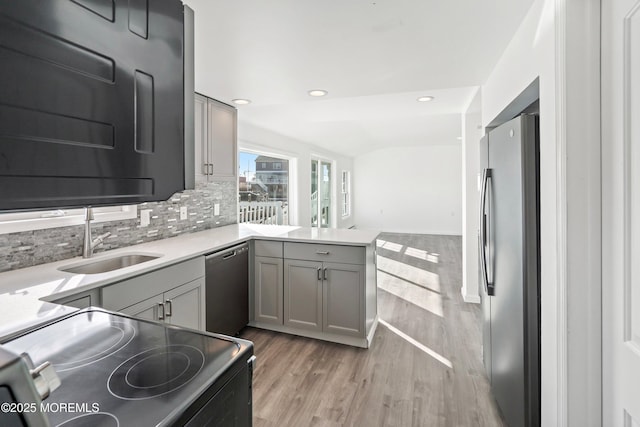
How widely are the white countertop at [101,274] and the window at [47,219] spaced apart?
22 centimetres

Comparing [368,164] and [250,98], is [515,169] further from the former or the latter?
[368,164]

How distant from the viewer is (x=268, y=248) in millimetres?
2887

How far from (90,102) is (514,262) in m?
1.72

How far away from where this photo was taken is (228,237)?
2.84 metres

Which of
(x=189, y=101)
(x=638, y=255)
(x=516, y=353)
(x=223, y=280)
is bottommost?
(x=516, y=353)

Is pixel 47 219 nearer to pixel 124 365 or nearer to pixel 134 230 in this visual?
pixel 134 230

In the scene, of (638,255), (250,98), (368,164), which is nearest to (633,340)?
(638,255)

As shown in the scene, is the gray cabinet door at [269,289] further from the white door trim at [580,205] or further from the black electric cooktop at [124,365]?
the white door trim at [580,205]

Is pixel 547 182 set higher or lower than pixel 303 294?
higher

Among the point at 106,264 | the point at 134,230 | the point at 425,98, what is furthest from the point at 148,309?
the point at 425,98

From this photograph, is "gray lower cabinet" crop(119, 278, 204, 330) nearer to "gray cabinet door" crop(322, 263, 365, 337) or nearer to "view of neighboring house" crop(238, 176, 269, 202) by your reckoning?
"gray cabinet door" crop(322, 263, 365, 337)

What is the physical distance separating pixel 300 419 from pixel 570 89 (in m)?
2.00

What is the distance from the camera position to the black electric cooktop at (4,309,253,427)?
59cm

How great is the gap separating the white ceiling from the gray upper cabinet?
141mm
